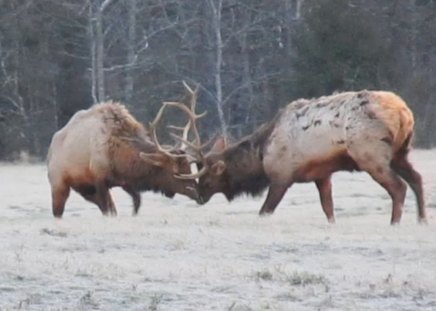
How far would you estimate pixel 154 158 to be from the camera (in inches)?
778

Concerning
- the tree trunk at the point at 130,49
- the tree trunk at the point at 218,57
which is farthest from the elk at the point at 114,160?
the tree trunk at the point at 130,49

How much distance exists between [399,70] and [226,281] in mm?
34362

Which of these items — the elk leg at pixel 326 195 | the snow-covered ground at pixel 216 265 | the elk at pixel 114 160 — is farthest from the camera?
the elk at pixel 114 160

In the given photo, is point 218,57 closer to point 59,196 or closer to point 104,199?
point 59,196

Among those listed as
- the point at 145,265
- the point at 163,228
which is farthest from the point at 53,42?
the point at 145,265

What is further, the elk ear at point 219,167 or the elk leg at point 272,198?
the elk ear at point 219,167

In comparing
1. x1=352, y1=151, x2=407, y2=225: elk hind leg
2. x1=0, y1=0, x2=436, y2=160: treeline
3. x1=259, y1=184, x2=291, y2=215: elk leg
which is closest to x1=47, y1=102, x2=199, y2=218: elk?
x1=259, y1=184, x2=291, y2=215: elk leg

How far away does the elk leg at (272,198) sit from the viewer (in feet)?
62.2

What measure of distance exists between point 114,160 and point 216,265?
Result: 7.28 metres

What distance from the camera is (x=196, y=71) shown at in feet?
158

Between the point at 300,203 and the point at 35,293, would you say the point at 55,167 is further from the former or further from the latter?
the point at 35,293

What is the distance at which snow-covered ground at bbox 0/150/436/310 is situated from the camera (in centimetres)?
1077

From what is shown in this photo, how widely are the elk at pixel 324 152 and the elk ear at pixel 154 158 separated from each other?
1.61ft

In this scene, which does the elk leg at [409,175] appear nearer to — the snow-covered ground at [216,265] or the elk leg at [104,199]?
the snow-covered ground at [216,265]
